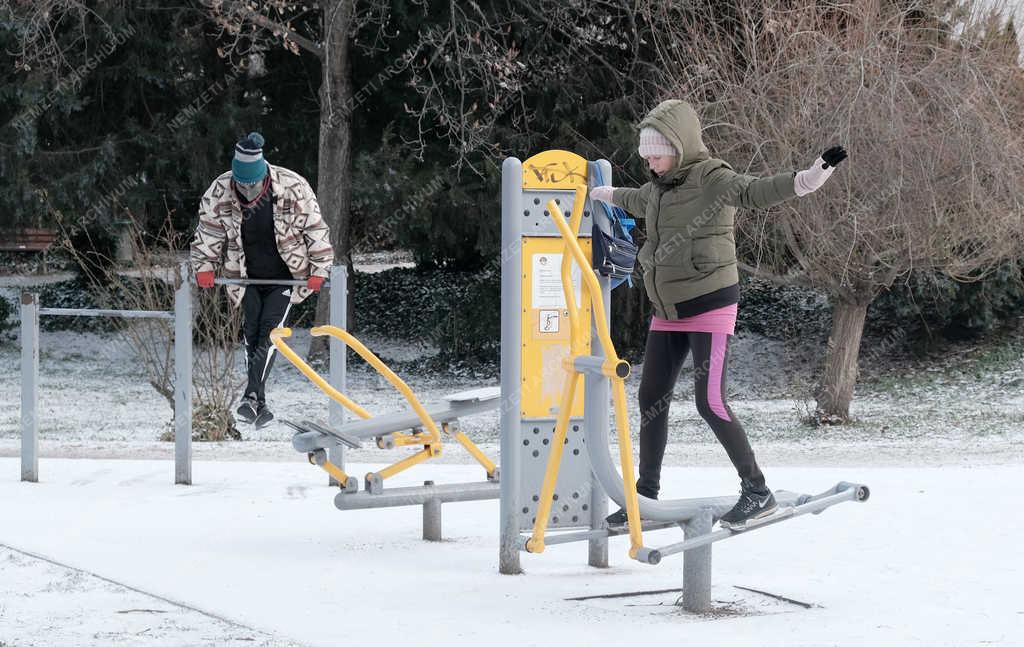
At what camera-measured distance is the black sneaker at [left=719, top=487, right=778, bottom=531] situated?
Result: 4.84m

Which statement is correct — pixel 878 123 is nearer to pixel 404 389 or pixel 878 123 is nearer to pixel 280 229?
pixel 280 229

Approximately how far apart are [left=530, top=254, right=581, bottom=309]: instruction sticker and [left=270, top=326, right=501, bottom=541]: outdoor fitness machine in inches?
31.3

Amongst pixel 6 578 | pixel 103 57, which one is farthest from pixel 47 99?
pixel 6 578

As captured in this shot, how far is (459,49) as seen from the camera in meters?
15.9

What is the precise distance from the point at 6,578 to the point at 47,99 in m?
13.4

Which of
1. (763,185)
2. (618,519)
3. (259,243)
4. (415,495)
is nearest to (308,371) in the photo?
(415,495)

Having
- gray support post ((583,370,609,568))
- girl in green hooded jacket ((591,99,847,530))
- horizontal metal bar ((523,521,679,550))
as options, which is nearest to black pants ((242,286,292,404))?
gray support post ((583,370,609,568))

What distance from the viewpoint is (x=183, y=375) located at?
7836 millimetres

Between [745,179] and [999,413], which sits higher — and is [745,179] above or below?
above

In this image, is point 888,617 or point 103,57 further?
point 103,57

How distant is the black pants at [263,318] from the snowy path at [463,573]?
777mm

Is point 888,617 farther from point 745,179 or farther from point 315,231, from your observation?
point 315,231

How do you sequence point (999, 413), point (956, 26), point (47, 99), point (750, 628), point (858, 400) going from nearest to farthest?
point (750, 628)
point (956, 26)
point (999, 413)
point (858, 400)
point (47, 99)

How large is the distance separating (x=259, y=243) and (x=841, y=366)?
8292mm
